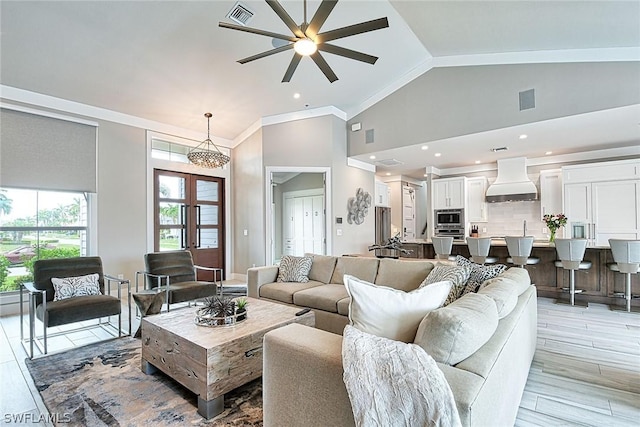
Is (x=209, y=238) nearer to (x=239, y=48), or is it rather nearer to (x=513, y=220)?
(x=239, y=48)

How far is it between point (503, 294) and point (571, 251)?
365 cm

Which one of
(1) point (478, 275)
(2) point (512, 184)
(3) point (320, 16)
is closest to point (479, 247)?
(2) point (512, 184)

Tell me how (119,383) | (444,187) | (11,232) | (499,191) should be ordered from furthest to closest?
1. (444,187)
2. (499,191)
3. (11,232)
4. (119,383)

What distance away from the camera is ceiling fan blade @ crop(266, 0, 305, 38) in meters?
2.37

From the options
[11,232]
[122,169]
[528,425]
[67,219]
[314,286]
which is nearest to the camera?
[528,425]

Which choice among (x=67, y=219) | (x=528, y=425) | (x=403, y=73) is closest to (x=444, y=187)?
(x=403, y=73)

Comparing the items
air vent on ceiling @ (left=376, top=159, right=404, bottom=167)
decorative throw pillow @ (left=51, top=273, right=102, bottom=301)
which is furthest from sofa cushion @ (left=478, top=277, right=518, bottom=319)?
air vent on ceiling @ (left=376, top=159, right=404, bottom=167)

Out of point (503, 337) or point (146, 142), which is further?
point (146, 142)

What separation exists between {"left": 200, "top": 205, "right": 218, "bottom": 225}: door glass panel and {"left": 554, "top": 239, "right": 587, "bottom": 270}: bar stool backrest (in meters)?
6.14

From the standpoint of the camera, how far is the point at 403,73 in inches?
217

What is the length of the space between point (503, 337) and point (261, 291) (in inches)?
116

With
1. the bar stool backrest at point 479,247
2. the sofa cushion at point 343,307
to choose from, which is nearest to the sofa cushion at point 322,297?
the sofa cushion at point 343,307

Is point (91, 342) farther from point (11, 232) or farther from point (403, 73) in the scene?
point (403, 73)

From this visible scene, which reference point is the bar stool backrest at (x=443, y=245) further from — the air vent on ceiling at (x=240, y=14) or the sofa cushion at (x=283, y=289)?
the air vent on ceiling at (x=240, y=14)
